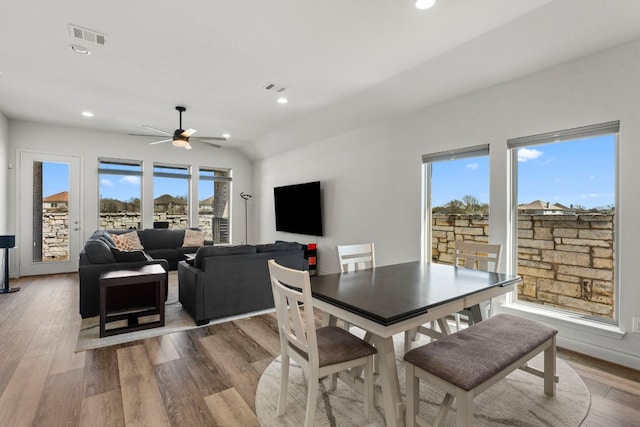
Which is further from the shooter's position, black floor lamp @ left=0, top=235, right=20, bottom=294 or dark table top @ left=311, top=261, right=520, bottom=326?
black floor lamp @ left=0, top=235, right=20, bottom=294

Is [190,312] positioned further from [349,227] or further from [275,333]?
[349,227]

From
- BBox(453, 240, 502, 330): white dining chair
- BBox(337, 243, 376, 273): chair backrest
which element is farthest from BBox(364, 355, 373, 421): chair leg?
BBox(453, 240, 502, 330): white dining chair

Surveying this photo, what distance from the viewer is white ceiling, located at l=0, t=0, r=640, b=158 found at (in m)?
2.44

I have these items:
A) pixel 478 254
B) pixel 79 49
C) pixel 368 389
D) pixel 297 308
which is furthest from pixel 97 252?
pixel 478 254

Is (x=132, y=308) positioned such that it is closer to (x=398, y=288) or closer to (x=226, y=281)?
(x=226, y=281)

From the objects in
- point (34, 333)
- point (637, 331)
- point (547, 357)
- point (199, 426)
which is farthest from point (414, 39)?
point (34, 333)

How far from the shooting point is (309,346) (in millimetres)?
1592

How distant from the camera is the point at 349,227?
5227 millimetres

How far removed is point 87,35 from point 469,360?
3.92 metres

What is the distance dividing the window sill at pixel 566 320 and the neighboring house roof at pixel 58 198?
296 inches

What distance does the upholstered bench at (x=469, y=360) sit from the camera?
1.46 metres

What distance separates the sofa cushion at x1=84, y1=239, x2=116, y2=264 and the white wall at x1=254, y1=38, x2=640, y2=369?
3.31 metres

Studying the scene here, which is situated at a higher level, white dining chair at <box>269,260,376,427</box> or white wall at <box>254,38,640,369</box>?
white wall at <box>254,38,640,369</box>

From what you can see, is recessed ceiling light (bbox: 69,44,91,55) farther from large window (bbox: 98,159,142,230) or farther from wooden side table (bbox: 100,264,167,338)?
large window (bbox: 98,159,142,230)
